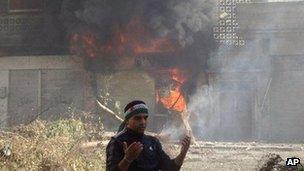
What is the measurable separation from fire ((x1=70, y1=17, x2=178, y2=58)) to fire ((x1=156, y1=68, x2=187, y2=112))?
44.3 inches

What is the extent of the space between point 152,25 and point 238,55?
13.2 feet

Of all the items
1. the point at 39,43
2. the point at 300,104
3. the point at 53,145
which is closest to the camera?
the point at 53,145

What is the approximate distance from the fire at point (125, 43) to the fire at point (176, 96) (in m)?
1.13

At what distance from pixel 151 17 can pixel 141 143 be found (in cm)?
1580

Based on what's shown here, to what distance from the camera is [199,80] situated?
63.6 ft

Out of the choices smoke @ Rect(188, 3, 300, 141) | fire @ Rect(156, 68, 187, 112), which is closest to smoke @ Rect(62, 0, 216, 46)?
fire @ Rect(156, 68, 187, 112)

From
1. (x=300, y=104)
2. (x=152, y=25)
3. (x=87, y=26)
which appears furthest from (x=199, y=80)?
(x=87, y=26)

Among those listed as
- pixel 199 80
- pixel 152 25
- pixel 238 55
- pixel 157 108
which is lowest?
pixel 157 108

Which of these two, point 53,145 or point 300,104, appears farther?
point 300,104

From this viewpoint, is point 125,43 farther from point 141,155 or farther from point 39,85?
point 141,155

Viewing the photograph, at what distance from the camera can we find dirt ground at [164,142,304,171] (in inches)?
442

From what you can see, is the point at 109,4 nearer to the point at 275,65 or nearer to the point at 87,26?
the point at 87,26

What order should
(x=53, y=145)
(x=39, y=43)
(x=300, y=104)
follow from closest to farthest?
(x=53, y=145), (x=300, y=104), (x=39, y=43)

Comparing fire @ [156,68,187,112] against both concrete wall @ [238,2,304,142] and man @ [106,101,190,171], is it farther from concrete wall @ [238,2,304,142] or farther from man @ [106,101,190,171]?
man @ [106,101,190,171]
